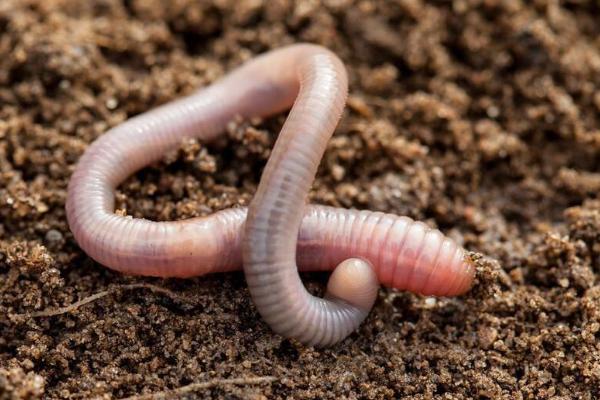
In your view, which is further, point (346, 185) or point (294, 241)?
point (346, 185)

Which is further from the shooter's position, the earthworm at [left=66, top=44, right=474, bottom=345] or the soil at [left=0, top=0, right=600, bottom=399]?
the soil at [left=0, top=0, right=600, bottom=399]

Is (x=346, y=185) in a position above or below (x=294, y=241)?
below

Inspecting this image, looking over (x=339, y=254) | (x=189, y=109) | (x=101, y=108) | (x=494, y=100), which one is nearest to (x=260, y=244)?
(x=339, y=254)

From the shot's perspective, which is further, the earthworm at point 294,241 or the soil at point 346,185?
the soil at point 346,185
